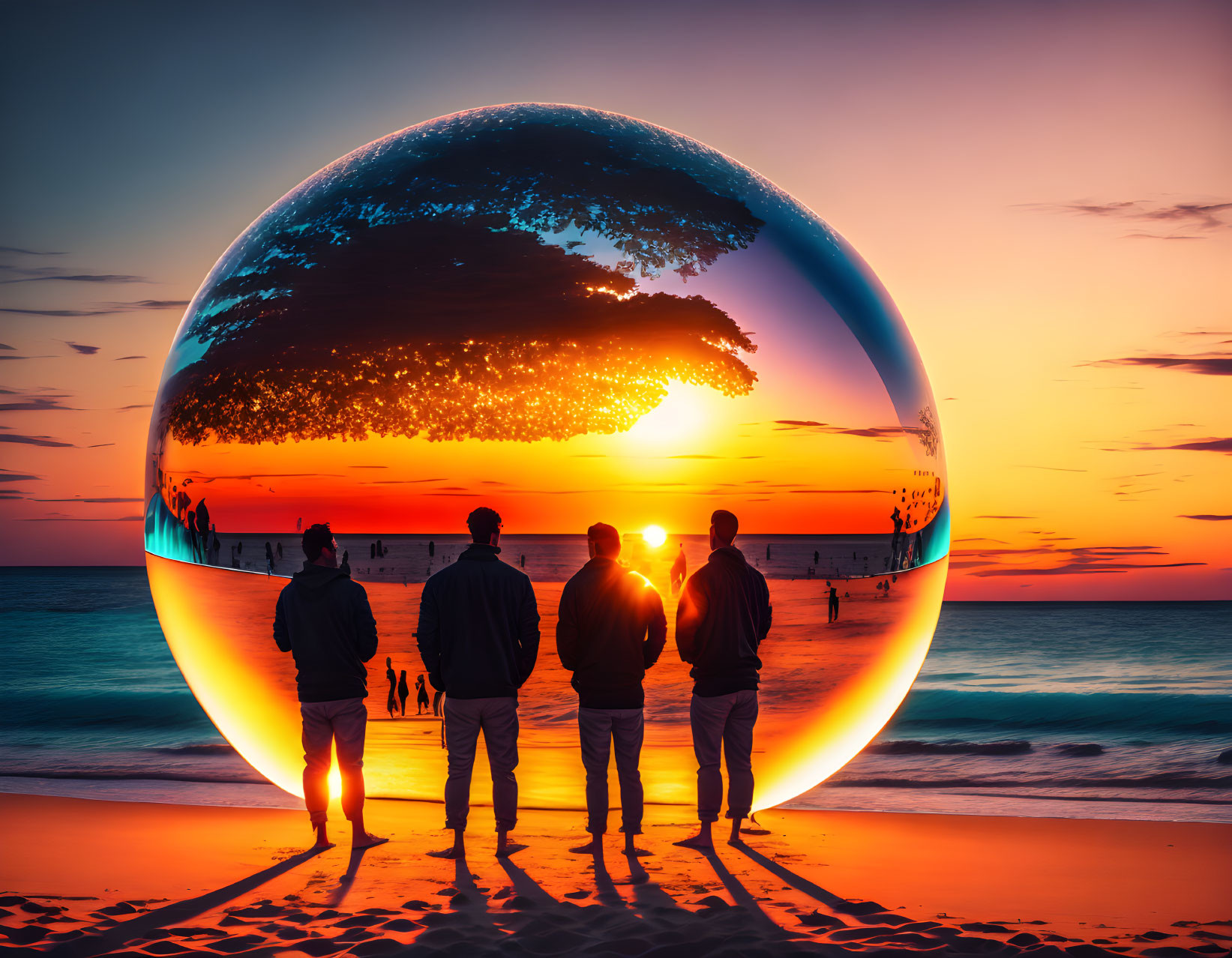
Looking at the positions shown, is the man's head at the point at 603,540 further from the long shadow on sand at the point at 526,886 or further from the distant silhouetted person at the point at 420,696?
the long shadow on sand at the point at 526,886

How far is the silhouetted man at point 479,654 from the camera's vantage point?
5346 mm

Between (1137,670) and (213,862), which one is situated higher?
(213,862)

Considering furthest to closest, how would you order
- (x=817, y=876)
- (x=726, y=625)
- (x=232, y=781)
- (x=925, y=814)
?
(x=232, y=781) < (x=925, y=814) < (x=817, y=876) < (x=726, y=625)

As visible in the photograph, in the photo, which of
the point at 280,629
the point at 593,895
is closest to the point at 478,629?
the point at 280,629

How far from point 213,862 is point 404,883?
1749mm

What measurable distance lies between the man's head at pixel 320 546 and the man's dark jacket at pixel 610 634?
49.6 inches

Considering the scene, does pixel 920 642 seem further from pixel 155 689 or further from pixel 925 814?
pixel 155 689

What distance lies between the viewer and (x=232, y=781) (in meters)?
11.1

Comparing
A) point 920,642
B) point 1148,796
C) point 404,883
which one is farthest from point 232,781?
point 1148,796

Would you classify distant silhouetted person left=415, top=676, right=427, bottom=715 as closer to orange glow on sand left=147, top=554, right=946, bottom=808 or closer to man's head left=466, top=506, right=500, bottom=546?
orange glow on sand left=147, top=554, right=946, bottom=808

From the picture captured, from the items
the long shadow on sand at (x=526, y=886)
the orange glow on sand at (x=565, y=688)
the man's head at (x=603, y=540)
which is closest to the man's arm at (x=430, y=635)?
the orange glow on sand at (x=565, y=688)

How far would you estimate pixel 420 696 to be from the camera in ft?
18.2

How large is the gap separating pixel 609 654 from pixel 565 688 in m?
0.37

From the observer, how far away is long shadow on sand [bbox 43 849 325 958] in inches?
198
